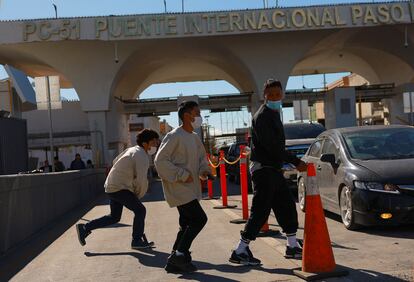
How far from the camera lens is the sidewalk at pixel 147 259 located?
5996 mm

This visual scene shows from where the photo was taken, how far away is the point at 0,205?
25.8 ft

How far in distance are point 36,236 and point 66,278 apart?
12.4 ft

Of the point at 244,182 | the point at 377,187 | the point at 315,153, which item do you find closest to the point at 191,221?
the point at 377,187

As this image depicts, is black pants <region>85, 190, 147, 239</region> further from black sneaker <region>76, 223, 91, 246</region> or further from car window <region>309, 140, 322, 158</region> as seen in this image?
car window <region>309, 140, 322, 158</region>

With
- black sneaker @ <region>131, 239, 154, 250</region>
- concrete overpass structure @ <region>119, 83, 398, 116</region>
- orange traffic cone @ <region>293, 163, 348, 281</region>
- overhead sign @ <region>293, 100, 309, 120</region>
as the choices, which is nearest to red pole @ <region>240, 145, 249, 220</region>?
black sneaker @ <region>131, 239, 154, 250</region>

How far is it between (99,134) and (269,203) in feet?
87.9

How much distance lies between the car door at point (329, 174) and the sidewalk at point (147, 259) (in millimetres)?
1630

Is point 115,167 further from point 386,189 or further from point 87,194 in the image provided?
point 87,194

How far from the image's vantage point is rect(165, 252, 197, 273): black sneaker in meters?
6.05

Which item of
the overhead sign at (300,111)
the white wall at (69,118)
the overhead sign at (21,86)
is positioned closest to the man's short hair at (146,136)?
the overhead sign at (21,86)

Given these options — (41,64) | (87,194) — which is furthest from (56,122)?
(87,194)

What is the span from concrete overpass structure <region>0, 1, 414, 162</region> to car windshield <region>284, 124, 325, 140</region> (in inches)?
514

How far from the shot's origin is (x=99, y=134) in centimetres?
3198

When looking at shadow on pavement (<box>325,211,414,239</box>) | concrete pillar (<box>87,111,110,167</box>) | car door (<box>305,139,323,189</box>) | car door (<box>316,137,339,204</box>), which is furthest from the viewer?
concrete pillar (<box>87,111,110,167</box>)
